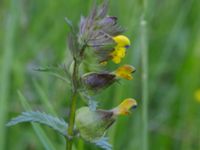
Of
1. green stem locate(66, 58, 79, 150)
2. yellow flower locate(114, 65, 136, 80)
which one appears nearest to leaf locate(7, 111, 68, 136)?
green stem locate(66, 58, 79, 150)

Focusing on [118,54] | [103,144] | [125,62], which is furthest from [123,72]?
[125,62]

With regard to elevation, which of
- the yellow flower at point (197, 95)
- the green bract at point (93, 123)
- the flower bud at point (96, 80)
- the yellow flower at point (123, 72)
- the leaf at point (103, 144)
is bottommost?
the yellow flower at point (197, 95)

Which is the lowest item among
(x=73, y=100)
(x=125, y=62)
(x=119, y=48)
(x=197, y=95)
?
(x=197, y=95)

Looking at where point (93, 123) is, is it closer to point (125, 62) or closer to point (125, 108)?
point (125, 108)

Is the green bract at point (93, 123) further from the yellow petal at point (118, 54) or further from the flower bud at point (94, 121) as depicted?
the yellow petal at point (118, 54)

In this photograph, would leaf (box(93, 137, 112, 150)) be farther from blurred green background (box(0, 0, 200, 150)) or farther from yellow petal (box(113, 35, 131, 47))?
blurred green background (box(0, 0, 200, 150))

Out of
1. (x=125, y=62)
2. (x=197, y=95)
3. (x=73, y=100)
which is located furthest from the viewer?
(x=197, y=95)

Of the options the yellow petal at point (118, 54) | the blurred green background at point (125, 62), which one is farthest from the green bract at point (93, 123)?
the blurred green background at point (125, 62)

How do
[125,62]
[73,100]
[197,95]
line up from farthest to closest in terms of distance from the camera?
1. [197,95]
2. [125,62]
3. [73,100]
